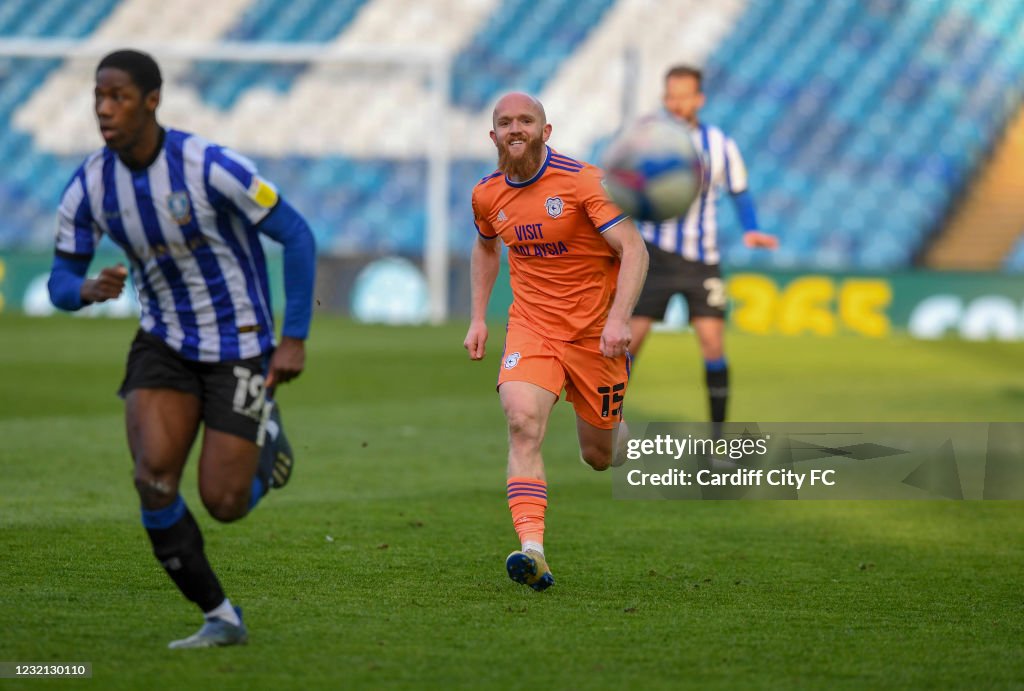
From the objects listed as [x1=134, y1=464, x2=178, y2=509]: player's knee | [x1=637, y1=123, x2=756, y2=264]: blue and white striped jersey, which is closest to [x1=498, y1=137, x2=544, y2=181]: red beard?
[x1=134, y1=464, x2=178, y2=509]: player's knee

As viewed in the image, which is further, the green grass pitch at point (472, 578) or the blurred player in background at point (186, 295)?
the blurred player in background at point (186, 295)

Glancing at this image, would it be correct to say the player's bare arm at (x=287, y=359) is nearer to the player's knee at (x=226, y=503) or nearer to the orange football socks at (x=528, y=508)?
the player's knee at (x=226, y=503)

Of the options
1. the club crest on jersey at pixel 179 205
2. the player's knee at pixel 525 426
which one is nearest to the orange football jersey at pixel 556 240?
the player's knee at pixel 525 426

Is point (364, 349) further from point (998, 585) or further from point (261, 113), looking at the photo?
point (998, 585)

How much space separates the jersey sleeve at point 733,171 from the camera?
30.3 ft

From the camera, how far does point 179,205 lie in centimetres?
462

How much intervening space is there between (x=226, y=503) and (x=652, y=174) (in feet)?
7.71

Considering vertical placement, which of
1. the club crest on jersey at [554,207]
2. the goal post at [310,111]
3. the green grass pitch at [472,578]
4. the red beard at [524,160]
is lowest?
the green grass pitch at [472,578]

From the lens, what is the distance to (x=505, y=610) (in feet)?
16.9

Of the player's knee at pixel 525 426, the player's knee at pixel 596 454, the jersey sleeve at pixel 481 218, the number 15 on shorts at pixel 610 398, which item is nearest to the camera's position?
the player's knee at pixel 525 426

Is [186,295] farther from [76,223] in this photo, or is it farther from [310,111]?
[310,111]

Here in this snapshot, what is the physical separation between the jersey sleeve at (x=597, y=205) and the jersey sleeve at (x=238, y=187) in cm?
152

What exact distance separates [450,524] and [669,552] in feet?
3.66

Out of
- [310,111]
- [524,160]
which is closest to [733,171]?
[524,160]
